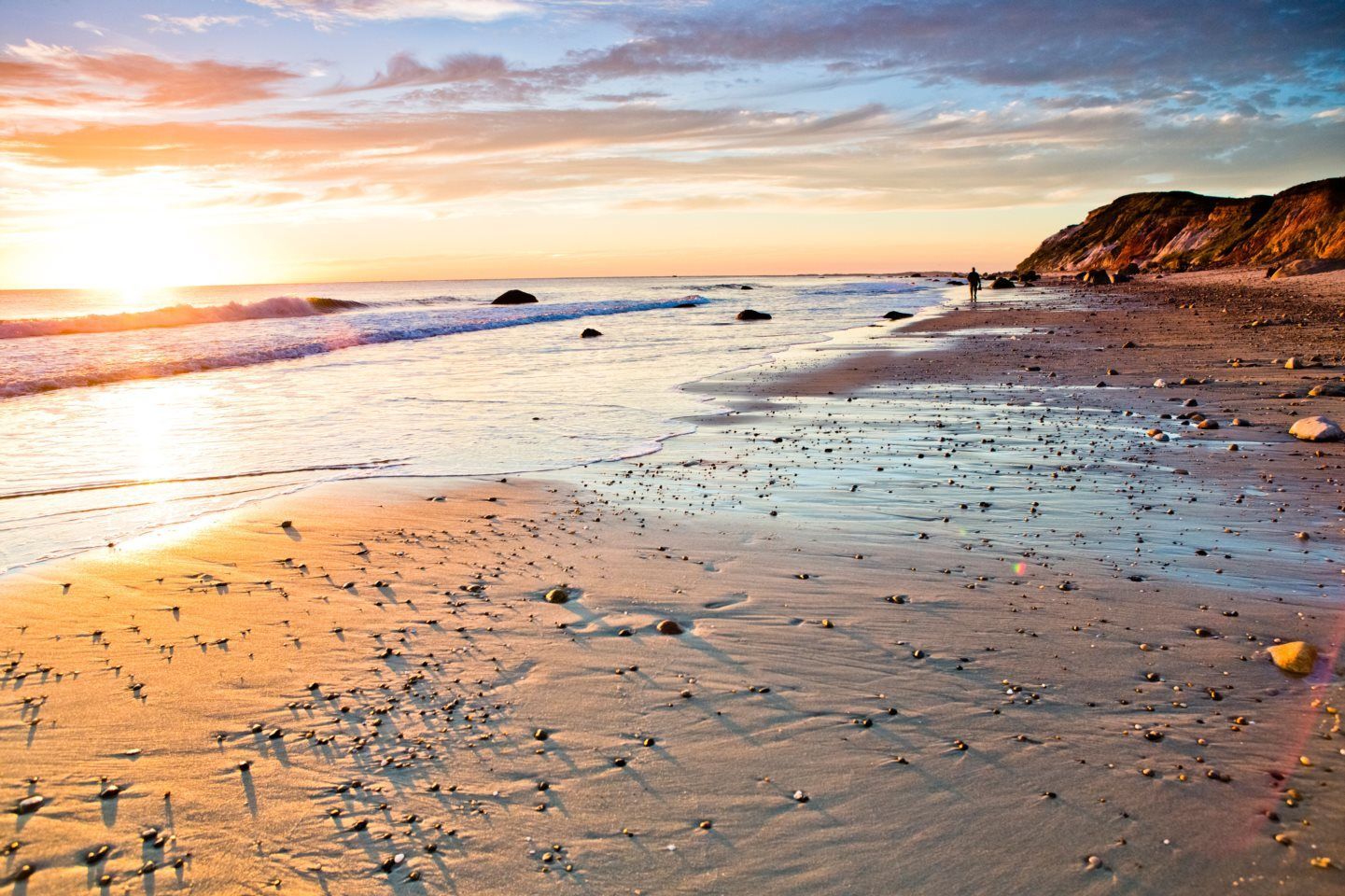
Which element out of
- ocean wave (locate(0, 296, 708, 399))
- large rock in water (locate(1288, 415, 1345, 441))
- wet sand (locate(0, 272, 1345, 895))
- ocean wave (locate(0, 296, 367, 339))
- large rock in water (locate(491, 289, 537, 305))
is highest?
large rock in water (locate(491, 289, 537, 305))

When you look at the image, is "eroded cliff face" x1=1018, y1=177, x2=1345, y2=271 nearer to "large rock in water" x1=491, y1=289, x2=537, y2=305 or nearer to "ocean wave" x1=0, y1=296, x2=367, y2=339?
"large rock in water" x1=491, y1=289, x2=537, y2=305

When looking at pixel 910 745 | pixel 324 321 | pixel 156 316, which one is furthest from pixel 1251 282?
pixel 156 316

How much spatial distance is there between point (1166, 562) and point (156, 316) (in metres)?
47.6

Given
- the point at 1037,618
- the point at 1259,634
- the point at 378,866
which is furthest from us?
the point at 1037,618

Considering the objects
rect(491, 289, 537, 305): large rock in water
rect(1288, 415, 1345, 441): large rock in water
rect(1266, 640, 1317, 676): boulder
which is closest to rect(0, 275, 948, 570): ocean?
rect(1266, 640, 1317, 676): boulder

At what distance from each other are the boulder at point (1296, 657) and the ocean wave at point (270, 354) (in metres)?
22.2

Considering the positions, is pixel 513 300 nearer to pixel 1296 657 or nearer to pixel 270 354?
pixel 270 354

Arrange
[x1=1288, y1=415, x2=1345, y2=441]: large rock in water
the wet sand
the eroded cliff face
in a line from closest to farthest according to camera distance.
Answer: the wet sand, [x1=1288, y1=415, x2=1345, y2=441]: large rock in water, the eroded cliff face

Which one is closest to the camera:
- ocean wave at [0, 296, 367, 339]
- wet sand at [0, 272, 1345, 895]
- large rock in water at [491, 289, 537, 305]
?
wet sand at [0, 272, 1345, 895]

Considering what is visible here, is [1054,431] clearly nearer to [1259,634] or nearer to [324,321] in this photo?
[1259,634]

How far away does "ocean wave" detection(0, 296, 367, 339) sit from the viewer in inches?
1425

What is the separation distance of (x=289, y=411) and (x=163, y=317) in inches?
1336

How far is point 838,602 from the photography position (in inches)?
229

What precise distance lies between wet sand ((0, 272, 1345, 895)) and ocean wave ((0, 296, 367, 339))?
121 feet
